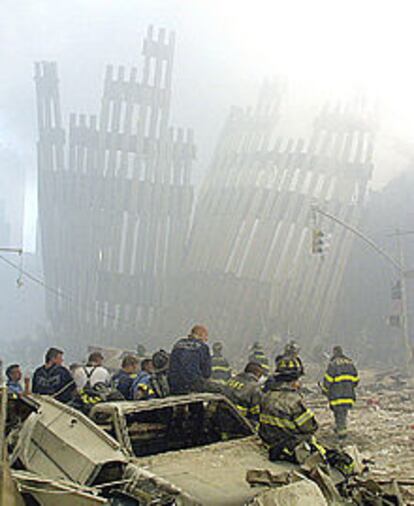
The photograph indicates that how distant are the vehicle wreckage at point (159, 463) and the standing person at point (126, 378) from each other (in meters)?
1.72

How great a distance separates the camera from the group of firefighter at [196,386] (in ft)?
16.3

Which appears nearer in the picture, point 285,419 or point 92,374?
point 285,419

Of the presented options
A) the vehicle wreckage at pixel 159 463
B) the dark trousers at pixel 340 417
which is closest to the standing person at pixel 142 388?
the vehicle wreckage at pixel 159 463

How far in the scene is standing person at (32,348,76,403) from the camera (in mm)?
7238

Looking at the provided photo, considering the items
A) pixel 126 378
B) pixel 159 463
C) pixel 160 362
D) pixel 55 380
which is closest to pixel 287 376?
pixel 159 463

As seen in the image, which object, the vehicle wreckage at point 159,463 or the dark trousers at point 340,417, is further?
the dark trousers at point 340,417

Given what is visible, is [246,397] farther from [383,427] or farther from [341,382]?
[383,427]

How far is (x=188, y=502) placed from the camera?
378 cm

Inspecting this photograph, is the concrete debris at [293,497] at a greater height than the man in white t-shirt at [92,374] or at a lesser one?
greater

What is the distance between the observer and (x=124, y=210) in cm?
3172

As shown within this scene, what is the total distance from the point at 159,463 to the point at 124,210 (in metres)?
27.5

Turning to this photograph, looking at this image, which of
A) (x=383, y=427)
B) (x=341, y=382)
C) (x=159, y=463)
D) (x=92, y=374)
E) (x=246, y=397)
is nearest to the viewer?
(x=159, y=463)

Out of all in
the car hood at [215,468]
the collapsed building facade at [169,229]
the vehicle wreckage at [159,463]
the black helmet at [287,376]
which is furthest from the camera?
the collapsed building facade at [169,229]

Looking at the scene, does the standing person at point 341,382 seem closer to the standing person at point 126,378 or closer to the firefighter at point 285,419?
the standing person at point 126,378
